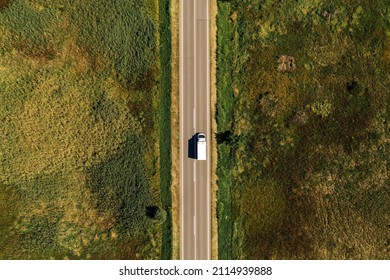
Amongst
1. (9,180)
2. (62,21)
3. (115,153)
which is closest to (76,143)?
(115,153)

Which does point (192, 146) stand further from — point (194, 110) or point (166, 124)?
point (194, 110)

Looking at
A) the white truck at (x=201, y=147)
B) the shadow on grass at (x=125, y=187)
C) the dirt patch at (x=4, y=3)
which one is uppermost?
the dirt patch at (x=4, y=3)

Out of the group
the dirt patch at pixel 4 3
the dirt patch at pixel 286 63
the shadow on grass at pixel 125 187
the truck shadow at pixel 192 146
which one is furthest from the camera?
the dirt patch at pixel 286 63

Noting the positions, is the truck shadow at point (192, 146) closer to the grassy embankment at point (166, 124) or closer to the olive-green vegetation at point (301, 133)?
the grassy embankment at point (166, 124)

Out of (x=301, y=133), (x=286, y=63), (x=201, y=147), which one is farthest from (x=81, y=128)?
(x=301, y=133)

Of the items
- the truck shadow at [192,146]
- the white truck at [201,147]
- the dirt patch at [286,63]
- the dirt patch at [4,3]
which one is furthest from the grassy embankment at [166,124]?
the dirt patch at [4,3]

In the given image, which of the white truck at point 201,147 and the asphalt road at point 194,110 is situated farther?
the asphalt road at point 194,110
